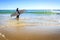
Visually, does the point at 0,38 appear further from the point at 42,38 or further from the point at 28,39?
the point at 42,38

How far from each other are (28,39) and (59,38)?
3.54 feet

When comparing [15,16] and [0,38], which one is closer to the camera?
[0,38]

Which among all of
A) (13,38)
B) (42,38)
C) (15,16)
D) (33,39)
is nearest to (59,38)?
(42,38)

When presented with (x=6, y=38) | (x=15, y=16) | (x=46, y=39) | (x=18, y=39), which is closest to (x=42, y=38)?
(x=46, y=39)

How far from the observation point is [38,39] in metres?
4.80

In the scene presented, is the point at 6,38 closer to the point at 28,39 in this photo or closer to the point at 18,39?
the point at 18,39

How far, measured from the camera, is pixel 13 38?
16.0ft

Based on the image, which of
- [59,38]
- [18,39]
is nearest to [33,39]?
[18,39]

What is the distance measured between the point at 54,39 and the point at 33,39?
0.71 m

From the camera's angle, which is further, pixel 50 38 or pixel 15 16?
pixel 15 16

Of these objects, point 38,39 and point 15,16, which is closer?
point 38,39

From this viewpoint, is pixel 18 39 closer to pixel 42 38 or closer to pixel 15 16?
pixel 42 38

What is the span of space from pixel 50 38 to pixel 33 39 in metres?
0.61

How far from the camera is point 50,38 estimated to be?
4.91 m
